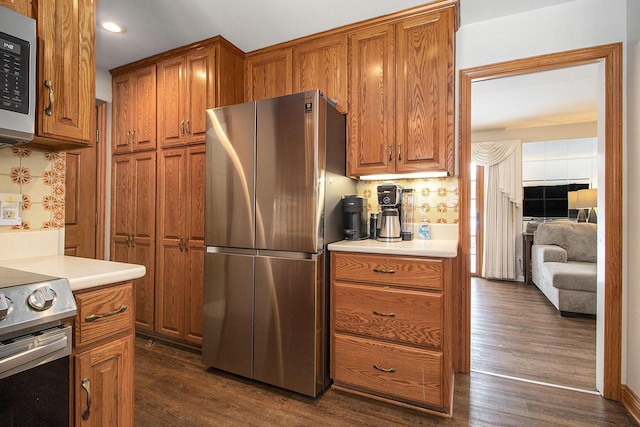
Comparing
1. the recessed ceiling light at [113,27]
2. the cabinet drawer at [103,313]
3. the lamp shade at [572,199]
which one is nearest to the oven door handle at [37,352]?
the cabinet drawer at [103,313]

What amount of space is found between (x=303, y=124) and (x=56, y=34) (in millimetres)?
1183

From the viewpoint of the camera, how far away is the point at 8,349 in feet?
2.52

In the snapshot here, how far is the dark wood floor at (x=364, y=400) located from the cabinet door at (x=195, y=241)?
26 centimetres


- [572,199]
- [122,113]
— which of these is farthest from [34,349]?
[572,199]

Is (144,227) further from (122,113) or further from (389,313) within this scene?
(389,313)

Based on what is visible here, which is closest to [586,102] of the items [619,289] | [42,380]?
[619,289]

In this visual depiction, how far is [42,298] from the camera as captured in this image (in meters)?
0.84

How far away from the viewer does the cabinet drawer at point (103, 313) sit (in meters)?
1.02

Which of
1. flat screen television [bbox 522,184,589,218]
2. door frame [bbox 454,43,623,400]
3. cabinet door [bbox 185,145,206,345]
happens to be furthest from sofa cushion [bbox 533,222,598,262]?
cabinet door [bbox 185,145,206,345]

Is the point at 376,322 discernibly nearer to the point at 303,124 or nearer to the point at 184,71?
the point at 303,124

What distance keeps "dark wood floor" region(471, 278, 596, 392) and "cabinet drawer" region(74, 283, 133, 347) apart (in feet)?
7.65

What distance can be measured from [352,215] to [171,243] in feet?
5.11

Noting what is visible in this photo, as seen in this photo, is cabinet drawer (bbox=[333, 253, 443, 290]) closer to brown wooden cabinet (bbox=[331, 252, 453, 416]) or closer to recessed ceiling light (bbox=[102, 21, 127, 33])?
brown wooden cabinet (bbox=[331, 252, 453, 416])

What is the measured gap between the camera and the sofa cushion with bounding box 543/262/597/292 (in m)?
3.30
